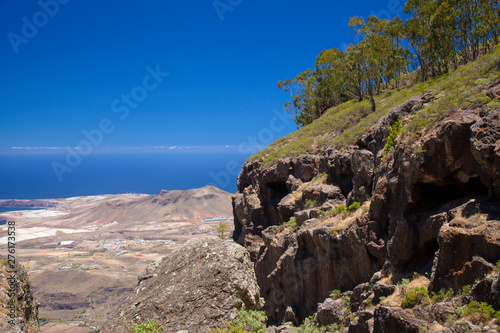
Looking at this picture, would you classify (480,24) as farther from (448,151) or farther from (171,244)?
(171,244)

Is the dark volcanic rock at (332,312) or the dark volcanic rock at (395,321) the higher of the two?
the dark volcanic rock at (395,321)

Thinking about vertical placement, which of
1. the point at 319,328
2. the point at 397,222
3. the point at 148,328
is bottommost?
the point at 319,328

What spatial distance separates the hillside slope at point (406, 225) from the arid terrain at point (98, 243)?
125 feet

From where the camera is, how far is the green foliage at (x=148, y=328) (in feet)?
25.0

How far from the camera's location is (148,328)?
770 centimetres

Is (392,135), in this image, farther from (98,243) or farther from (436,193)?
(98,243)

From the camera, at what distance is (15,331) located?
21.7 feet

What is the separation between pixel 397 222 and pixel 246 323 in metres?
10.00

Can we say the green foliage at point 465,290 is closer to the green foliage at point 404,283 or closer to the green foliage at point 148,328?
the green foliage at point 404,283

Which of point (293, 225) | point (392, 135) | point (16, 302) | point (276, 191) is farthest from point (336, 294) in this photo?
point (276, 191)

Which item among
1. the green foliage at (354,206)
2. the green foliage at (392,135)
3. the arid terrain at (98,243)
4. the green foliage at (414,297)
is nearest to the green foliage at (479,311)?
the green foliage at (414,297)

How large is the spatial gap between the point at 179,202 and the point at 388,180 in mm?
162047

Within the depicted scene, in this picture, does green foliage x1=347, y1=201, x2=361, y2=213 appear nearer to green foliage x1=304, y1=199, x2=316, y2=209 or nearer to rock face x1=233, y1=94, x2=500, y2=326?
rock face x1=233, y1=94, x2=500, y2=326

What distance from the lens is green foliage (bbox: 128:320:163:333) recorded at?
301 inches
